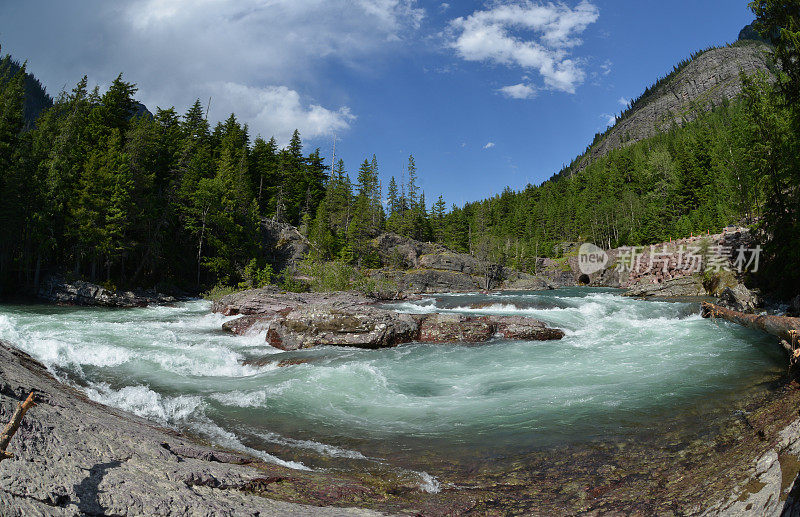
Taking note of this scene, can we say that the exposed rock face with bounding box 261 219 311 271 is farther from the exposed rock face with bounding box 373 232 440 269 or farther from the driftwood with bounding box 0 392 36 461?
the driftwood with bounding box 0 392 36 461

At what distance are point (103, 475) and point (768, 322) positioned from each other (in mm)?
20738

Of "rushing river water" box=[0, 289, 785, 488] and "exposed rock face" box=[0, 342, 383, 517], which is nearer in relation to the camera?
"exposed rock face" box=[0, 342, 383, 517]

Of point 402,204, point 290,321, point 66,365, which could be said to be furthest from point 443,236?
point 66,365

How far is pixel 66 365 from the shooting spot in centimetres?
1012

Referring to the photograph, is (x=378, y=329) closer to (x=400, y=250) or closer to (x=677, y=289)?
(x=677, y=289)

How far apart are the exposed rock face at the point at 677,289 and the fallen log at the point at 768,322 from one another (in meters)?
18.3

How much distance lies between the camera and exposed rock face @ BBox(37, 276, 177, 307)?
26.3 m

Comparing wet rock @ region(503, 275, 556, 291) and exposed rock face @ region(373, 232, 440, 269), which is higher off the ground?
exposed rock face @ region(373, 232, 440, 269)

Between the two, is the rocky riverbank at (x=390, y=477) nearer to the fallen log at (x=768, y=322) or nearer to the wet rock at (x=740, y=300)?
the fallen log at (x=768, y=322)

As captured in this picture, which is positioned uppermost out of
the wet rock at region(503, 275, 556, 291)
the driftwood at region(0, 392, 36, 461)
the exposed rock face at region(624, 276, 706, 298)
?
the driftwood at region(0, 392, 36, 461)

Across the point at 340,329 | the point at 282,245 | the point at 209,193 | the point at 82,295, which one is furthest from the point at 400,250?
the point at 340,329

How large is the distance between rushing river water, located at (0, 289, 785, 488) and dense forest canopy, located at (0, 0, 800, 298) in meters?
16.2

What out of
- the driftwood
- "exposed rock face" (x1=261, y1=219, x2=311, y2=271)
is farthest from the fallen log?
"exposed rock face" (x1=261, y1=219, x2=311, y2=271)

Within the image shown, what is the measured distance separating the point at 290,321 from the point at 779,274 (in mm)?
29647
